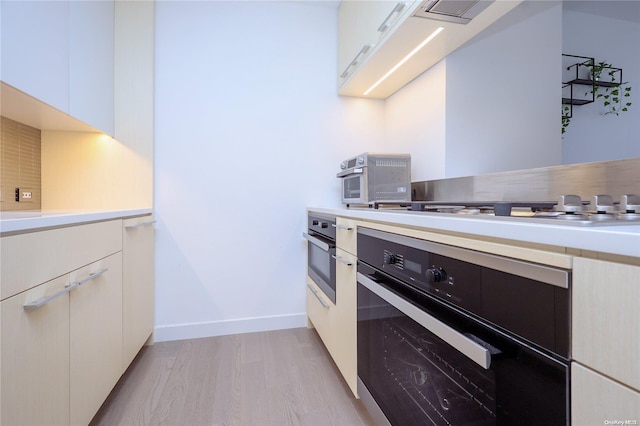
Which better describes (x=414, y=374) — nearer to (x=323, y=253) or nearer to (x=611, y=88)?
(x=323, y=253)

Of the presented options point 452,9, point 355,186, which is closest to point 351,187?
point 355,186

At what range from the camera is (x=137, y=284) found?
164 centimetres

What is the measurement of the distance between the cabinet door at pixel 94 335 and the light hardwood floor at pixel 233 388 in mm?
209

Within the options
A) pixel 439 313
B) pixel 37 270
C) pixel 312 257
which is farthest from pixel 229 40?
pixel 439 313

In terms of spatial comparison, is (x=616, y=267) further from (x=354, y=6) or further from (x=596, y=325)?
(x=354, y=6)

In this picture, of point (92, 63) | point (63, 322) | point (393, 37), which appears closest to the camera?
point (63, 322)

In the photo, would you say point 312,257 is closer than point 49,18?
No

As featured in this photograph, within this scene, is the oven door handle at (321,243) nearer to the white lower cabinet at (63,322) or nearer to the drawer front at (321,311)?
the drawer front at (321,311)

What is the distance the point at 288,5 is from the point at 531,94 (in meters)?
1.77

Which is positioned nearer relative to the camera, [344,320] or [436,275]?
[436,275]

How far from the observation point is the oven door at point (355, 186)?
5.85ft

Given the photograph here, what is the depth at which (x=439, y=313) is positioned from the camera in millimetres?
696

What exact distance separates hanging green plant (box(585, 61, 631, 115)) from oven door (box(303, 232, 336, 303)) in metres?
2.08

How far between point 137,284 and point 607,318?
191cm
